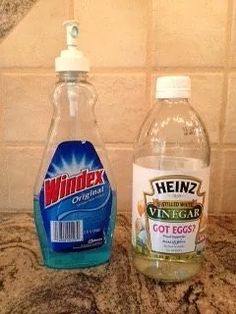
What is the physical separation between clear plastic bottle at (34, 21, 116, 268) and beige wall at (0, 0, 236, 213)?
0.12 meters

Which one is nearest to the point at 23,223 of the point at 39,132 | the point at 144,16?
the point at 39,132

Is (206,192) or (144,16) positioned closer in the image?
(206,192)

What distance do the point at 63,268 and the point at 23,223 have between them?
0.17 metres

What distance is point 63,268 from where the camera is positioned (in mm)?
410

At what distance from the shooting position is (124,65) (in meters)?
0.53

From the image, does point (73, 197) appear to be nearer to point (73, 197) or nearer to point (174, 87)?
point (73, 197)

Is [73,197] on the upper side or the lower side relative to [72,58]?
lower

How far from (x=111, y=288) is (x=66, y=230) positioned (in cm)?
8

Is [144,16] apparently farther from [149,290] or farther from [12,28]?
[149,290]

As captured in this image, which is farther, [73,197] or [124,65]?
[124,65]

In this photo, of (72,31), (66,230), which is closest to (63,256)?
(66,230)

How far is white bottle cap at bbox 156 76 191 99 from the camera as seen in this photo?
37 cm

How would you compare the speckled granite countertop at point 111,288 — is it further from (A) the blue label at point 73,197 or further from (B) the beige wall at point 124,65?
(B) the beige wall at point 124,65

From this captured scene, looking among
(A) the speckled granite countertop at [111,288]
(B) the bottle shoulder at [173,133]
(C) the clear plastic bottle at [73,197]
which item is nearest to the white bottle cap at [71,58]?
(C) the clear plastic bottle at [73,197]
